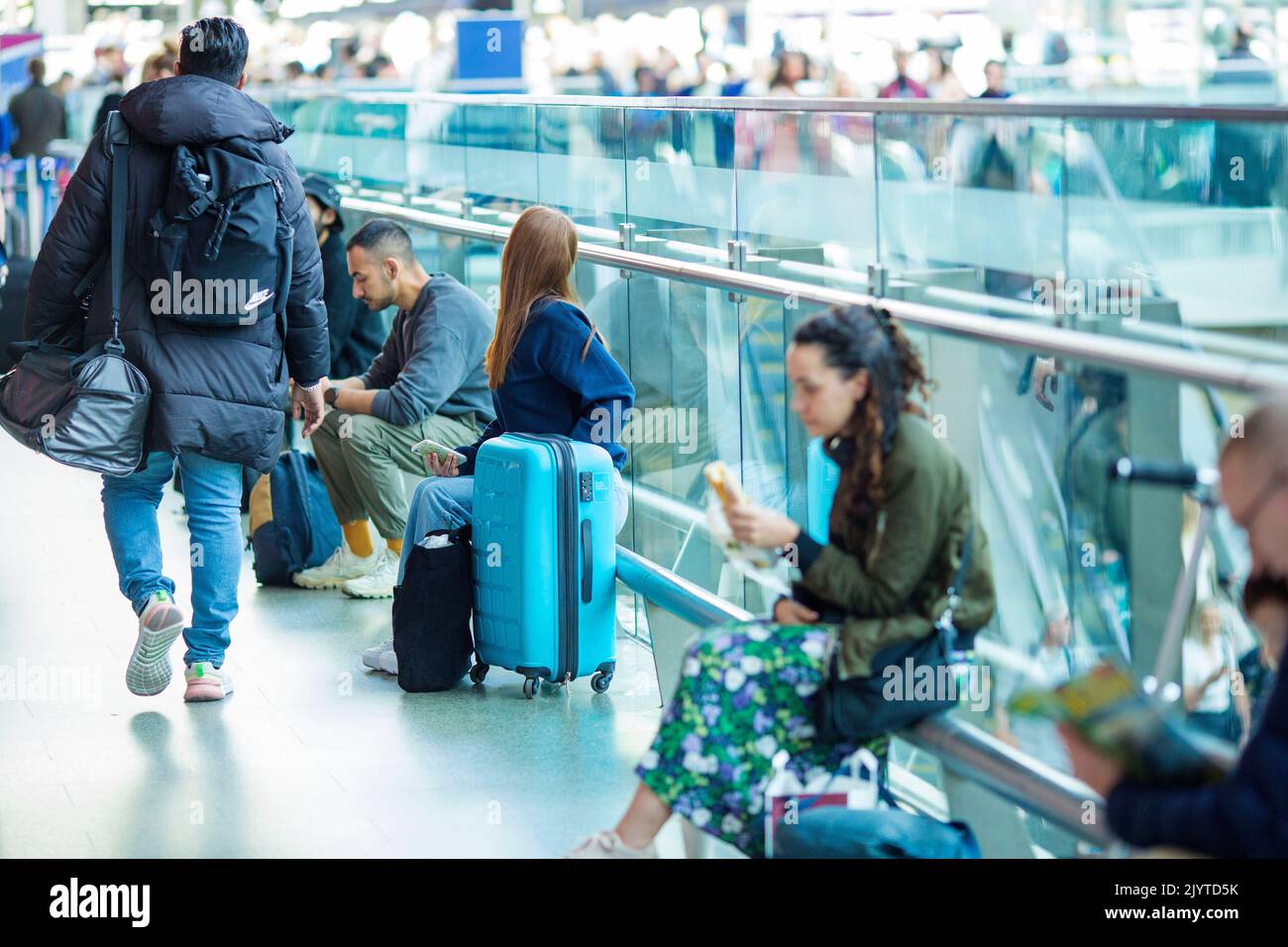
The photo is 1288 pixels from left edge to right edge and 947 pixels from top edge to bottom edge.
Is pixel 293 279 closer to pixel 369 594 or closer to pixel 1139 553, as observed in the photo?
pixel 369 594

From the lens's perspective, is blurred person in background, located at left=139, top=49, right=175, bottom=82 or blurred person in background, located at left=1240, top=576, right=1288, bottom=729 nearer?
blurred person in background, located at left=1240, top=576, right=1288, bottom=729

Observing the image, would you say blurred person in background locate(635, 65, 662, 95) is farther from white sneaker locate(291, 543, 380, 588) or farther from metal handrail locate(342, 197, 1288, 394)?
metal handrail locate(342, 197, 1288, 394)

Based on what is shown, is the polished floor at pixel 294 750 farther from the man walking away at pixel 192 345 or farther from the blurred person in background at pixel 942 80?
the blurred person in background at pixel 942 80

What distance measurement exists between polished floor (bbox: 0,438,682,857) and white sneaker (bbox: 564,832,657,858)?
45 cm

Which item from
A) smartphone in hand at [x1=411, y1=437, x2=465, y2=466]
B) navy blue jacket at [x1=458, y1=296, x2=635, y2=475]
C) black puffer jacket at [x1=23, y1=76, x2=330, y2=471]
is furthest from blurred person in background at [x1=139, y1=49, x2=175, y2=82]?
navy blue jacket at [x1=458, y1=296, x2=635, y2=475]

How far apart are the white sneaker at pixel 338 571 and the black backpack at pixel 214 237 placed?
198 centimetres

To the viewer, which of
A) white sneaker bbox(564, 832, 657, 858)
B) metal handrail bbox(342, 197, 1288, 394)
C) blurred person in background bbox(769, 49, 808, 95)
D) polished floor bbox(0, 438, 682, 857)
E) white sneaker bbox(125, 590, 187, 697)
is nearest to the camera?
metal handrail bbox(342, 197, 1288, 394)

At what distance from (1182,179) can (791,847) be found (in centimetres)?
214

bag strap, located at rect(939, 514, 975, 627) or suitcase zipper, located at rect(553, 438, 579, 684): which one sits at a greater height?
bag strap, located at rect(939, 514, 975, 627)

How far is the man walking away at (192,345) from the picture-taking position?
4.92m

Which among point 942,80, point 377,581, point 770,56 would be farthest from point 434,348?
point 770,56

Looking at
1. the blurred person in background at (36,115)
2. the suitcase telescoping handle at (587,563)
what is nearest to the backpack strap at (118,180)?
the suitcase telescoping handle at (587,563)

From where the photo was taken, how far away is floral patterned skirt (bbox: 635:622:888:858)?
3445mm

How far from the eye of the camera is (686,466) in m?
5.74
